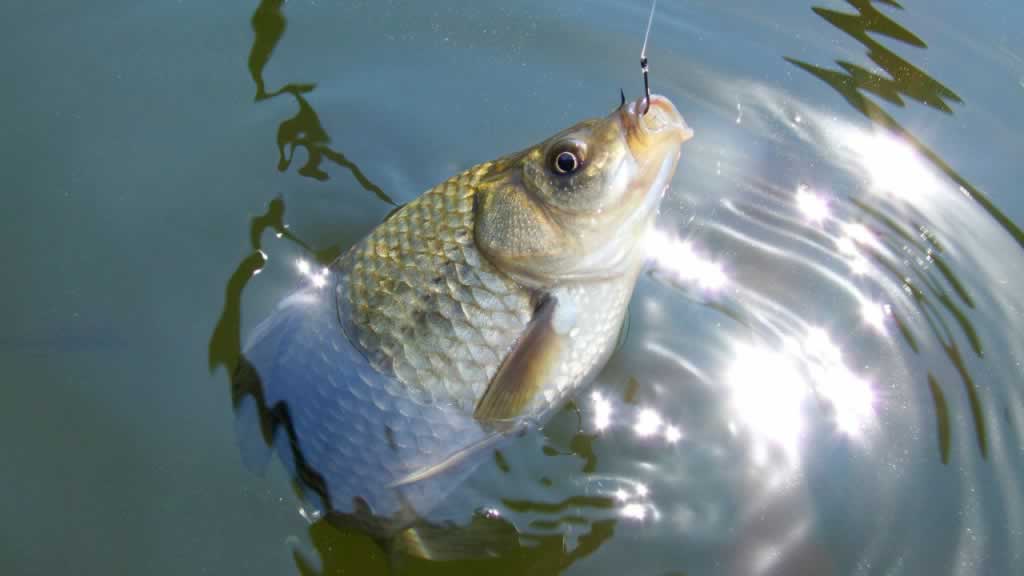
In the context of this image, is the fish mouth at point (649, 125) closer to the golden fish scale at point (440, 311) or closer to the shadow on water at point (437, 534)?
the golden fish scale at point (440, 311)

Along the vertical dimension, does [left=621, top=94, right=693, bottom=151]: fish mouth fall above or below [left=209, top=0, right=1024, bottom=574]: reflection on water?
above

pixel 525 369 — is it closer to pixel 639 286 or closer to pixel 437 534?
pixel 437 534

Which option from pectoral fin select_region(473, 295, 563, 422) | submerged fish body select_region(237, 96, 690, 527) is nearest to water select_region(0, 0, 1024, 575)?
submerged fish body select_region(237, 96, 690, 527)

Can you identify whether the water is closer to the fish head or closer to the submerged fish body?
the submerged fish body

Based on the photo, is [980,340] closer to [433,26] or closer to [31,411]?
[433,26]

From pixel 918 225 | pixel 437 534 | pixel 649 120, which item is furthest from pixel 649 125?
pixel 918 225

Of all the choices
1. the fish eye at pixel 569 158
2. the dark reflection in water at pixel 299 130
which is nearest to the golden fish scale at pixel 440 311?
the fish eye at pixel 569 158
